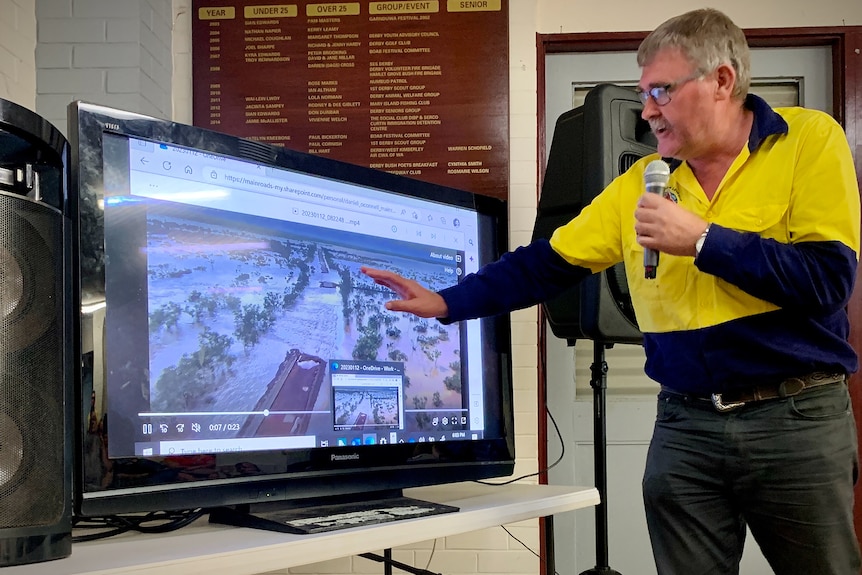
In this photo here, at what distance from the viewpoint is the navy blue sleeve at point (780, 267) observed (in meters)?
1.39

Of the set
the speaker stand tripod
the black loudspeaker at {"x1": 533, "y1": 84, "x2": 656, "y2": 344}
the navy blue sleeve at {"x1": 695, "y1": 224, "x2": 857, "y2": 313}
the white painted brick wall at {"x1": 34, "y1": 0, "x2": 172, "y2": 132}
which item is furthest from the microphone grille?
the white painted brick wall at {"x1": 34, "y1": 0, "x2": 172, "y2": 132}

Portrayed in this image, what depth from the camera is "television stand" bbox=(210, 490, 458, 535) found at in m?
1.45

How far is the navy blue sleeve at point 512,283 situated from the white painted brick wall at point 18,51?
1572 mm

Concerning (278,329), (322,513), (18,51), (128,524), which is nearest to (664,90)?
(278,329)

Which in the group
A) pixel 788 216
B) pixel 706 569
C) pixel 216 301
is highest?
pixel 788 216

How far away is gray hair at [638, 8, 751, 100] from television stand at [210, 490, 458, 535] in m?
1.02

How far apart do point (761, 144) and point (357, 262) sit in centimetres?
86

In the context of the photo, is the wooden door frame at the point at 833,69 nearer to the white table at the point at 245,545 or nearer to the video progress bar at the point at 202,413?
the white table at the point at 245,545

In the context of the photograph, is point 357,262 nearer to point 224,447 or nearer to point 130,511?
point 224,447

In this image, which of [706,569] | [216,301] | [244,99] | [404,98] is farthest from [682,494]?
[244,99]

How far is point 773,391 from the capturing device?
1.49 m

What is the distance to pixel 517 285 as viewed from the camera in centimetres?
186

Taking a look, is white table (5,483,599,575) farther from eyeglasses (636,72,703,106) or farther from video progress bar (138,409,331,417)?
eyeglasses (636,72,703,106)

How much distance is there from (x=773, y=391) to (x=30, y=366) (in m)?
1.23
